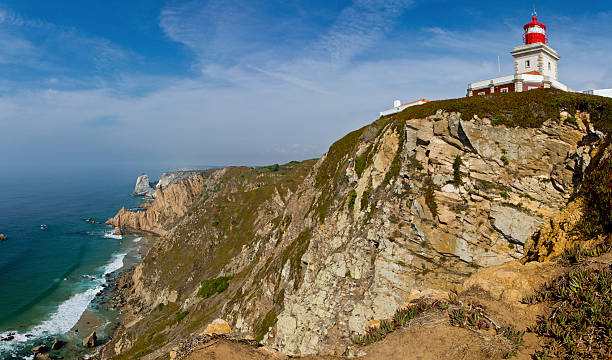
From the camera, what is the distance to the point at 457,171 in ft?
73.6

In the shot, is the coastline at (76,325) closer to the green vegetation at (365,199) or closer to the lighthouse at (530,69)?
the green vegetation at (365,199)

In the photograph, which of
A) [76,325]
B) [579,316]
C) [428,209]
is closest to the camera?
[579,316]

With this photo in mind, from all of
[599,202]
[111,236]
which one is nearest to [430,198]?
[599,202]

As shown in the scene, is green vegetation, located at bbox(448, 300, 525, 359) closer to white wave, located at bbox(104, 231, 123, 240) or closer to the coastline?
the coastline

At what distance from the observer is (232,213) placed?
84500 mm

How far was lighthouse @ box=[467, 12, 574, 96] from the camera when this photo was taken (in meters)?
31.0

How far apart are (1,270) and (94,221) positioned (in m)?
66.1

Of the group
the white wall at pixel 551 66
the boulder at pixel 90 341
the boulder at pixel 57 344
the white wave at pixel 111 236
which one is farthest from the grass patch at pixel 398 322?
the white wave at pixel 111 236

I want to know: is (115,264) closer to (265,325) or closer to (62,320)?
(62,320)

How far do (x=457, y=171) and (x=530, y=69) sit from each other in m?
20.2

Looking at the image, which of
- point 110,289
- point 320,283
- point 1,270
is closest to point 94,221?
point 1,270

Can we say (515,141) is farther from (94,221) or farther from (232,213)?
(94,221)

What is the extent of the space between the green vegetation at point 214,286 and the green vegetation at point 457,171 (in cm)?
4230

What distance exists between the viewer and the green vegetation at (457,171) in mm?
22188
